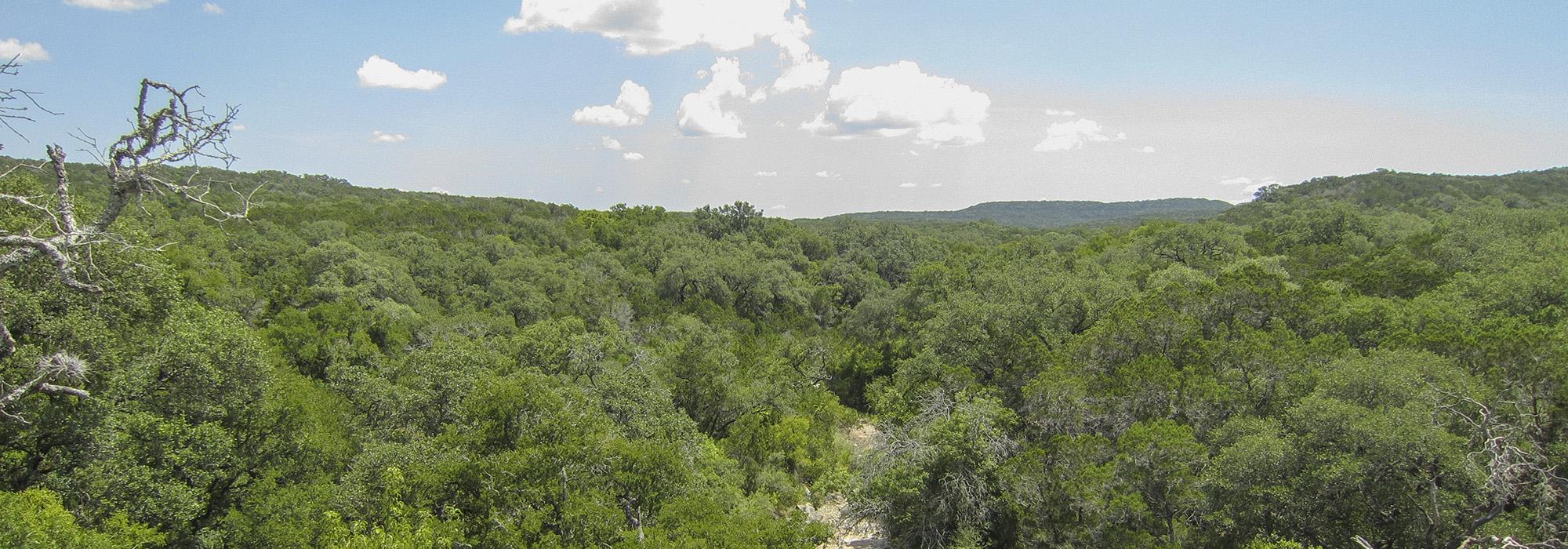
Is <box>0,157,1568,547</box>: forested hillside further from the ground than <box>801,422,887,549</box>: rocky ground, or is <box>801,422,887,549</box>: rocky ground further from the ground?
<box>0,157,1568,547</box>: forested hillside

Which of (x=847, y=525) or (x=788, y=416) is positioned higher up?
(x=788, y=416)

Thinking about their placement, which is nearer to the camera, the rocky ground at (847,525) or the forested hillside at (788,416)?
the forested hillside at (788,416)

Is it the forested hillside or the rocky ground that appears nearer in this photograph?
the forested hillside

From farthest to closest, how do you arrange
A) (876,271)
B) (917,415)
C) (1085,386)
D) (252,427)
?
(876,271)
(917,415)
(1085,386)
(252,427)

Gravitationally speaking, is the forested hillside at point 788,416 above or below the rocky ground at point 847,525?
above

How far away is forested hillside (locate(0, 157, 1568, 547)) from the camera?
38.3ft

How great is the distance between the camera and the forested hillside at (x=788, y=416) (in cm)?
1168

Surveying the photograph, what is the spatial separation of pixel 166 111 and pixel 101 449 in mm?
8444

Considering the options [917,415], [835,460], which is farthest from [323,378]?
[917,415]

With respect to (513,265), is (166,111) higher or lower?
higher

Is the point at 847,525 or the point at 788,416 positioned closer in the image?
the point at 847,525

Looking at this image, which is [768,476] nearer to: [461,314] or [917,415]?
[917,415]

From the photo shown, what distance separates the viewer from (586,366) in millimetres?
23219

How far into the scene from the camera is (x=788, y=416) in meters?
29.4
